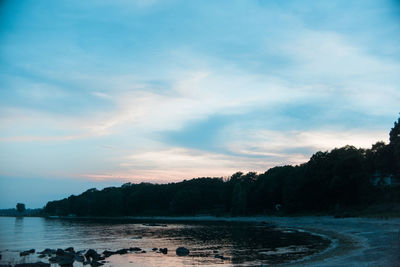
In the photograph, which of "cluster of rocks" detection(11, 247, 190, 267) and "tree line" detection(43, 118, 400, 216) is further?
"tree line" detection(43, 118, 400, 216)

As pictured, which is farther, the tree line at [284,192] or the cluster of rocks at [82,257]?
the tree line at [284,192]

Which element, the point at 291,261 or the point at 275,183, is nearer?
the point at 291,261

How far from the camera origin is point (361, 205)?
84062mm

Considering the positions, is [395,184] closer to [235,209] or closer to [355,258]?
[235,209]

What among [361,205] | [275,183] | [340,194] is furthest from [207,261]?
[275,183]

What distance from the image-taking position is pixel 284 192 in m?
104

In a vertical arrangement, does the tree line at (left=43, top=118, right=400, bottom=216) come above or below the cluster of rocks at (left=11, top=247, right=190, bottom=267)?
above

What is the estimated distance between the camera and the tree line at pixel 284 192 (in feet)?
283

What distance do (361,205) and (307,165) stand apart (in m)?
21.4

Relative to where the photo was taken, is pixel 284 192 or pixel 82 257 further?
pixel 284 192

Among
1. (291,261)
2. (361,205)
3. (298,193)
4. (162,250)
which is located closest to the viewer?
(291,261)

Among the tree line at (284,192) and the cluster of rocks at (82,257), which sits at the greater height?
the tree line at (284,192)

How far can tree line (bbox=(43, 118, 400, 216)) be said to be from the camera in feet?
283

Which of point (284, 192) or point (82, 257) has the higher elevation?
point (284, 192)
